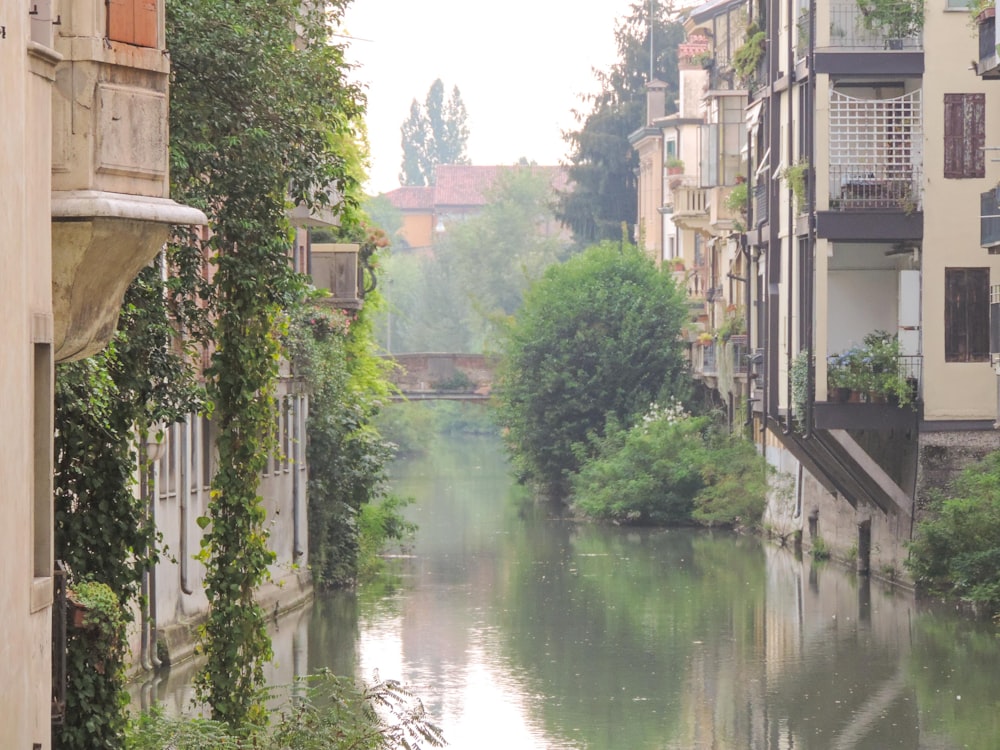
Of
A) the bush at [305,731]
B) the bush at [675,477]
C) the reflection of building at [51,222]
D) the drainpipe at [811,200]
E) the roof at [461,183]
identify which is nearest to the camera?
the reflection of building at [51,222]

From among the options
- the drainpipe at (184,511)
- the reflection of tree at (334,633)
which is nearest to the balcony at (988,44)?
the reflection of tree at (334,633)

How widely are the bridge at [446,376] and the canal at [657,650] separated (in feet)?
80.9

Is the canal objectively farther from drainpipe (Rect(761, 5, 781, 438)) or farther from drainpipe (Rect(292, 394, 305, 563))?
drainpipe (Rect(761, 5, 781, 438))

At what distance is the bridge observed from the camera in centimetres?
6825

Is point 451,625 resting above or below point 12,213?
below

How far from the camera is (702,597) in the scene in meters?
34.6

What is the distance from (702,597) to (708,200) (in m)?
20.4

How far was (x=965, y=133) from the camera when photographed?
106 ft

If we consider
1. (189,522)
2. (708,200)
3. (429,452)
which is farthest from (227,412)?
(429,452)

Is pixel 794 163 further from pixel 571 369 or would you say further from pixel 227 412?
pixel 571 369

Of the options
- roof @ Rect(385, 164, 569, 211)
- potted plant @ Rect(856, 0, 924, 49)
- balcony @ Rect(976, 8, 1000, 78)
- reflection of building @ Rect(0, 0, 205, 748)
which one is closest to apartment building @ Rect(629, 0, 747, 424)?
potted plant @ Rect(856, 0, 924, 49)

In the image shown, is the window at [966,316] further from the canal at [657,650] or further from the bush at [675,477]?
the bush at [675,477]

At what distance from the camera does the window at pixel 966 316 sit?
32312 millimetres

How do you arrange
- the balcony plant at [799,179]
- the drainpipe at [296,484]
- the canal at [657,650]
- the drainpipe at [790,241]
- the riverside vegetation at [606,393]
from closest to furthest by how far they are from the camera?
the canal at [657,650] → the balcony plant at [799,179] → the drainpipe at [296,484] → the drainpipe at [790,241] → the riverside vegetation at [606,393]
